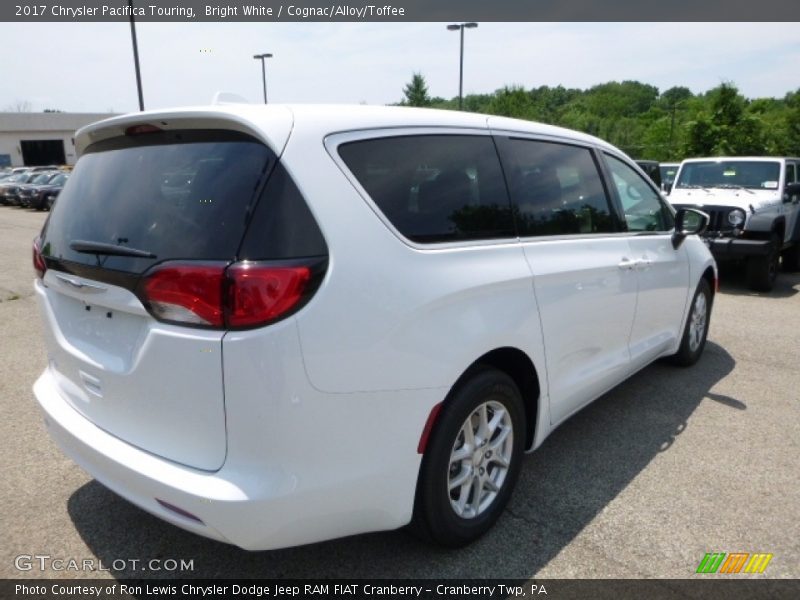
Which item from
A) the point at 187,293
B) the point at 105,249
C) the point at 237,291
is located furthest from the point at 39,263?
the point at 237,291

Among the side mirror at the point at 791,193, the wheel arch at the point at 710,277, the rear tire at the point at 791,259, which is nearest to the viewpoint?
the wheel arch at the point at 710,277

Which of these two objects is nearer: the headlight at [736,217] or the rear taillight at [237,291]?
the rear taillight at [237,291]

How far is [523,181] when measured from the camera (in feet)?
9.68

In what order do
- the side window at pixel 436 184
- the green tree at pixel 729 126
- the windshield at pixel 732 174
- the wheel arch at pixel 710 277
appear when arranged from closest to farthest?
the side window at pixel 436 184
the wheel arch at pixel 710 277
the windshield at pixel 732 174
the green tree at pixel 729 126

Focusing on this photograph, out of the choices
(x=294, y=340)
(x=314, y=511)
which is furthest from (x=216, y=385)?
(x=314, y=511)

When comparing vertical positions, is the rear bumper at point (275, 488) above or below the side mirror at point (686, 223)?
below

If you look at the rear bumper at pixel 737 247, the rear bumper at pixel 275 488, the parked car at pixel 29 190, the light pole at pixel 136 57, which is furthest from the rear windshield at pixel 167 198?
the parked car at pixel 29 190

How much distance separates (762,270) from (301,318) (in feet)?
27.3

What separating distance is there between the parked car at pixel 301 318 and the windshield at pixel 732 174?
8089 millimetres

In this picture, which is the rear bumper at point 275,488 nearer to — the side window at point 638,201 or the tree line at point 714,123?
the side window at point 638,201

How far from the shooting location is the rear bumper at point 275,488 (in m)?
1.91

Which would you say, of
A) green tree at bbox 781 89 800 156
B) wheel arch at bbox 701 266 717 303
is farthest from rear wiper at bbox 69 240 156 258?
green tree at bbox 781 89 800 156

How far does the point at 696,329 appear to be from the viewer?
4.94 meters

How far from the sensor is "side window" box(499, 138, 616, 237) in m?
2.91
